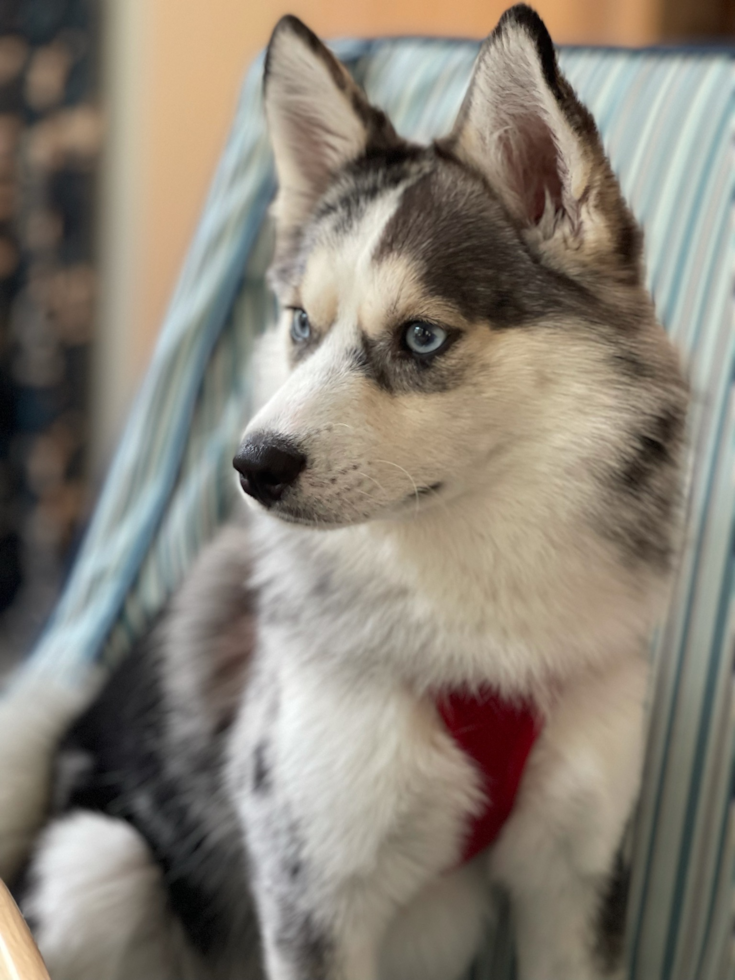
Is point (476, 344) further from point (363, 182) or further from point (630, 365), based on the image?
point (363, 182)

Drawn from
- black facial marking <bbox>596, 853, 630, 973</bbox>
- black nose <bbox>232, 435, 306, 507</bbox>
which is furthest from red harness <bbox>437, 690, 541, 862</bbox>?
black nose <bbox>232, 435, 306, 507</bbox>

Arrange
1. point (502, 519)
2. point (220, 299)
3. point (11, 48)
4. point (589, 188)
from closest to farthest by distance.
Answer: point (589, 188) → point (502, 519) → point (220, 299) → point (11, 48)

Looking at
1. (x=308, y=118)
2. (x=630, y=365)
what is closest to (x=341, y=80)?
(x=308, y=118)

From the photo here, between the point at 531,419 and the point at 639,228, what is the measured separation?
0.67 ft

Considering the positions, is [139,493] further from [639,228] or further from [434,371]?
[639,228]

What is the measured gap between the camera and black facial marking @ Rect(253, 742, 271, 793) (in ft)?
3.21

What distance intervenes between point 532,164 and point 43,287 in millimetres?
1894

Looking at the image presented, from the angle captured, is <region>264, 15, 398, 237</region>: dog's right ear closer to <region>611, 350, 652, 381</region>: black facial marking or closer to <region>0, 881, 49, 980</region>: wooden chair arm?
<region>611, 350, 652, 381</region>: black facial marking

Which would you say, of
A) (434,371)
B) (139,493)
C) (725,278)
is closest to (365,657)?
(434,371)

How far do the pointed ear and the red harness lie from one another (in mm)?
434

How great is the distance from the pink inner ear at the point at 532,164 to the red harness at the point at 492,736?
0.47 meters

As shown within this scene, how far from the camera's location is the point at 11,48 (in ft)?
7.34

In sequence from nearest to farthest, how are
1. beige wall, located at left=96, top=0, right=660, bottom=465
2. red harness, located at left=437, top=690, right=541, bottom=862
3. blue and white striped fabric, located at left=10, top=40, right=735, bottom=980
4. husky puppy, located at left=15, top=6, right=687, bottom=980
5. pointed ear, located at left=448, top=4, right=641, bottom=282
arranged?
pointed ear, located at left=448, top=4, right=641, bottom=282
husky puppy, located at left=15, top=6, right=687, bottom=980
red harness, located at left=437, top=690, right=541, bottom=862
blue and white striped fabric, located at left=10, top=40, right=735, bottom=980
beige wall, located at left=96, top=0, right=660, bottom=465

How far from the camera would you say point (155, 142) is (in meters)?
2.44
